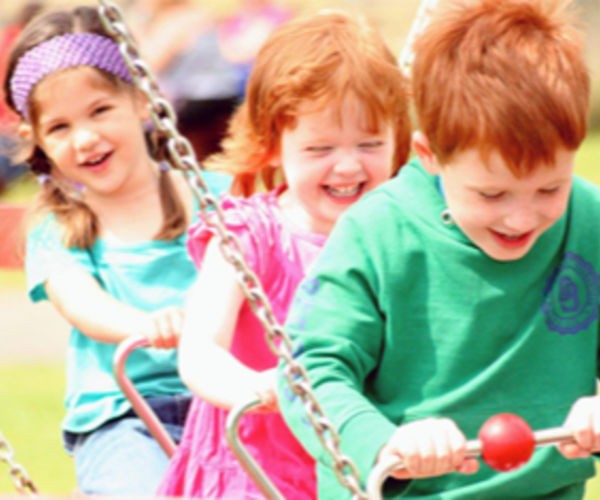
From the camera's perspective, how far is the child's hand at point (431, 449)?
2762mm

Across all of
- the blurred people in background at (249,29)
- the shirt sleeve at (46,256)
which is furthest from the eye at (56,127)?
the blurred people in background at (249,29)

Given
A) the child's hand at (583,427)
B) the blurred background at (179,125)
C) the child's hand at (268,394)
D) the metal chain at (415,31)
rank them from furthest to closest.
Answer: the blurred background at (179,125) < the metal chain at (415,31) < the child's hand at (268,394) < the child's hand at (583,427)

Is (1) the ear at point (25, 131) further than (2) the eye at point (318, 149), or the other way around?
(1) the ear at point (25, 131)

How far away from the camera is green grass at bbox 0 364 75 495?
7113 millimetres

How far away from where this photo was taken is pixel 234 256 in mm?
2879

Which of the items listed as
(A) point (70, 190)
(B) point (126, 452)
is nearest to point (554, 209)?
(B) point (126, 452)

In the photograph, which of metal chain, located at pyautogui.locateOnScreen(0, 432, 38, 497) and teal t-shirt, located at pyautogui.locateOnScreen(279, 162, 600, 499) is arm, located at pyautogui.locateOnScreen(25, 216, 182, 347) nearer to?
metal chain, located at pyautogui.locateOnScreen(0, 432, 38, 497)

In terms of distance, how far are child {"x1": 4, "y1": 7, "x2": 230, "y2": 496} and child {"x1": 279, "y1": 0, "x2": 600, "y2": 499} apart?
1313 mm

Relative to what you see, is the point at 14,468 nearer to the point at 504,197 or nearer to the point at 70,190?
the point at 504,197

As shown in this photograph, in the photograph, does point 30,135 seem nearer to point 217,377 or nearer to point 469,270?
point 217,377

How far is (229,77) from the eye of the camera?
1212 centimetres

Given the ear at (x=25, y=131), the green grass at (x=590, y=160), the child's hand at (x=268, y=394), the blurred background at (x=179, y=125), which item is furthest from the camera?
the green grass at (x=590, y=160)

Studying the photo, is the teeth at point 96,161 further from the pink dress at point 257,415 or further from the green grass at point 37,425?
the green grass at point 37,425

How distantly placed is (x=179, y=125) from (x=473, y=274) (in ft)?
27.8
